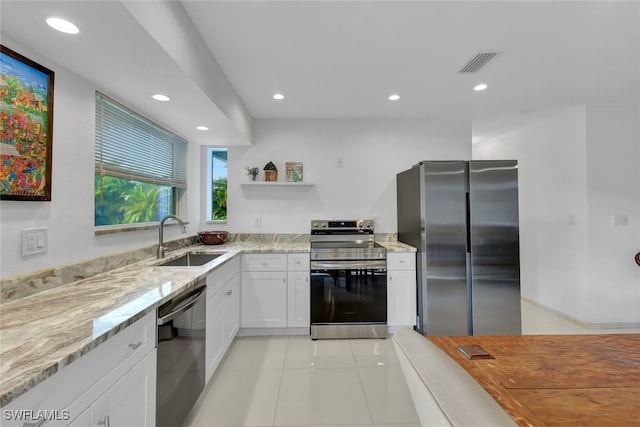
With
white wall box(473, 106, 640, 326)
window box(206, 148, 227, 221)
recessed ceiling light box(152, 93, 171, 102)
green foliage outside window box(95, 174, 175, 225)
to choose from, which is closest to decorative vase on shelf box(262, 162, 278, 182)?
window box(206, 148, 227, 221)

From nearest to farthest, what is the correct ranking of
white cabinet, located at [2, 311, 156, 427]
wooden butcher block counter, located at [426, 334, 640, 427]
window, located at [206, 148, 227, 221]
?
wooden butcher block counter, located at [426, 334, 640, 427] < white cabinet, located at [2, 311, 156, 427] < window, located at [206, 148, 227, 221]

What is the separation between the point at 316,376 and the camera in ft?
7.23

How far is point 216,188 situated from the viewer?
3699 mm

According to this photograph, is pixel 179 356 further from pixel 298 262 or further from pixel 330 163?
pixel 330 163

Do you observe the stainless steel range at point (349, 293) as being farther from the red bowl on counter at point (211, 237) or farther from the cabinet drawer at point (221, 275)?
the red bowl on counter at point (211, 237)

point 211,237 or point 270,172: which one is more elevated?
point 270,172

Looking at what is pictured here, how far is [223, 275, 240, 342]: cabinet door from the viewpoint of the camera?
2368 mm

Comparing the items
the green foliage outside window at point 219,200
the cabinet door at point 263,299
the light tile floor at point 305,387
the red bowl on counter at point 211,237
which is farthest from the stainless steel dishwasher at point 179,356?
the green foliage outside window at point 219,200

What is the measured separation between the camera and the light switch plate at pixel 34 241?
133 centimetres

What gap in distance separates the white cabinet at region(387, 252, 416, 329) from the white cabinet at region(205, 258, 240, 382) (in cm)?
155

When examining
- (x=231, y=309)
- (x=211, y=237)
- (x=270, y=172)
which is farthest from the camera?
(x=270, y=172)

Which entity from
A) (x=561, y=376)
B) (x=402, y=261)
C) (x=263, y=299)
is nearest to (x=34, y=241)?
(x=263, y=299)

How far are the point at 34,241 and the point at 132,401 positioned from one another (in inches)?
36.8

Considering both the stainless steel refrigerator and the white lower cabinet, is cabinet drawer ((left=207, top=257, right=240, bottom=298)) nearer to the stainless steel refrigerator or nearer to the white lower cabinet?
the white lower cabinet
